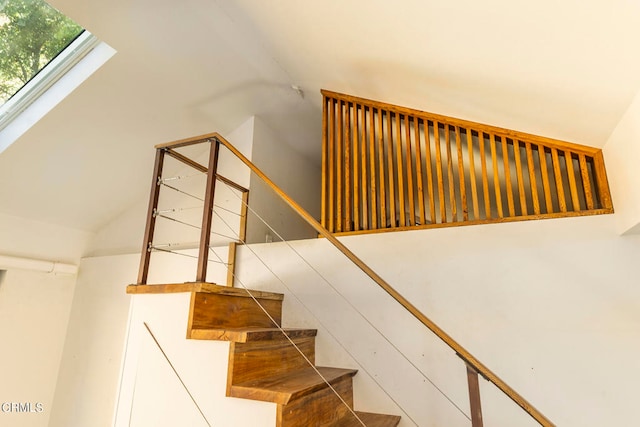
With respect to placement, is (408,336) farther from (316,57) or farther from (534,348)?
(316,57)

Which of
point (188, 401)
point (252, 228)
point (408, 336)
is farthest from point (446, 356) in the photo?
point (252, 228)

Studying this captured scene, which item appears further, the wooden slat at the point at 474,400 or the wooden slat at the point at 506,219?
the wooden slat at the point at 506,219

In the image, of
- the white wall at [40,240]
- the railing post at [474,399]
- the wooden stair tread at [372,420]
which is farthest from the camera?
the white wall at [40,240]

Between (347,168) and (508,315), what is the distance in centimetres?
157

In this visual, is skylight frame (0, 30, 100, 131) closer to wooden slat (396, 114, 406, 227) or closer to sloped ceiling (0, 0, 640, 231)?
sloped ceiling (0, 0, 640, 231)

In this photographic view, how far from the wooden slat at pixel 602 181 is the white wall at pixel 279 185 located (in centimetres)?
257

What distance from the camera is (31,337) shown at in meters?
3.12

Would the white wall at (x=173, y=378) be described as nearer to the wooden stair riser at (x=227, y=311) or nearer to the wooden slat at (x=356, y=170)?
the wooden stair riser at (x=227, y=311)

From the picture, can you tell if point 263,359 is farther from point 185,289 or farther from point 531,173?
point 531,173

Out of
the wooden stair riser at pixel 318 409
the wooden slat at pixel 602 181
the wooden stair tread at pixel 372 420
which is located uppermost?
the wooden slat at pixel 602 181

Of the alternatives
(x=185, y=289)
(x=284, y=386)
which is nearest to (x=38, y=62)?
(x=185, y=289)

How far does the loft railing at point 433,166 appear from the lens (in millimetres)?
2170

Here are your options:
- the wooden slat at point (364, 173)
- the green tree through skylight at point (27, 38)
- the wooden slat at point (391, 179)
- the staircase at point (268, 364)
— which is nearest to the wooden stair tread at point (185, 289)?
the staircase at point (268, 364)

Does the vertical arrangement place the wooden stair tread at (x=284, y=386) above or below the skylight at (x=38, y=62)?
below
